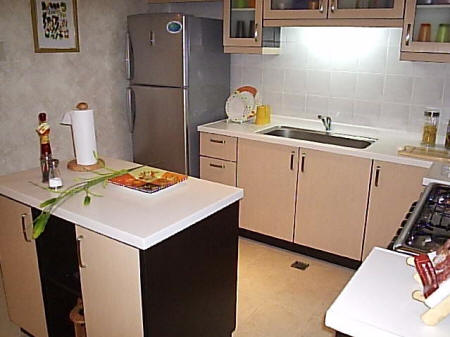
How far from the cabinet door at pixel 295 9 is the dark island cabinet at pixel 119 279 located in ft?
5.21

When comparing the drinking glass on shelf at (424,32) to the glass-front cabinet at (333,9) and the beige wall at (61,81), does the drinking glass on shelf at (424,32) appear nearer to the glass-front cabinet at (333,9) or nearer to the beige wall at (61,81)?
the glass-front cabinet at (333,9)

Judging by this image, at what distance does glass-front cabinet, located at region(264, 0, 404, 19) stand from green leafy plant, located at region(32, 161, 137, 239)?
1596mm

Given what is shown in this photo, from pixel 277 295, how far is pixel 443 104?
5.56 feet

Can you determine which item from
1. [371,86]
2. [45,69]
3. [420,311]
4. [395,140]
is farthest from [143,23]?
[420,311]

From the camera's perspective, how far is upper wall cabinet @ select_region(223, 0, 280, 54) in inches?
128

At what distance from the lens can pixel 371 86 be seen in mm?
3234

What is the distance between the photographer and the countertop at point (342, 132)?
2.74 metres

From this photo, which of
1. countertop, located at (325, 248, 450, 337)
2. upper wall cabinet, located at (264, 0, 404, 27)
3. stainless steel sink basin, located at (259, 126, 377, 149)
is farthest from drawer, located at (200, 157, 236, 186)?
countertop, located at (325, 248, 450, 337)

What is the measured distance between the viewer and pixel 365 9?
2750 millimetres

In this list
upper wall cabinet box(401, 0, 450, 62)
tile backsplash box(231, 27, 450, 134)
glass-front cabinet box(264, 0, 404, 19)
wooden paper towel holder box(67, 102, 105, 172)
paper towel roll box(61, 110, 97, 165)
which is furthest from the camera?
tile backsplash box(231, 27, 450, 134)

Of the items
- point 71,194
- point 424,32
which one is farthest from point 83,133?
point 424,32

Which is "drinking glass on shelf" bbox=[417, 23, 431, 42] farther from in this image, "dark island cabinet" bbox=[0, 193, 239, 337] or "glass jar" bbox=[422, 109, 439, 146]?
"dark island cabinet" bbox=[0, 193, 239, 337]

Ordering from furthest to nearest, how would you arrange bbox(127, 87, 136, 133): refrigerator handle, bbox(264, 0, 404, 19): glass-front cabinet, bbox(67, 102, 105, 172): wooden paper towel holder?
1. bbox(127, 87, 136, 133): refrigerator handle
2. bbox(264, 0, 404, 19): glass-front cabinet
3. bbox(67, 102, 105, 172): wooden paper towel holder

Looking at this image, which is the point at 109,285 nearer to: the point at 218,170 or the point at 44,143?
the point at 44,143
